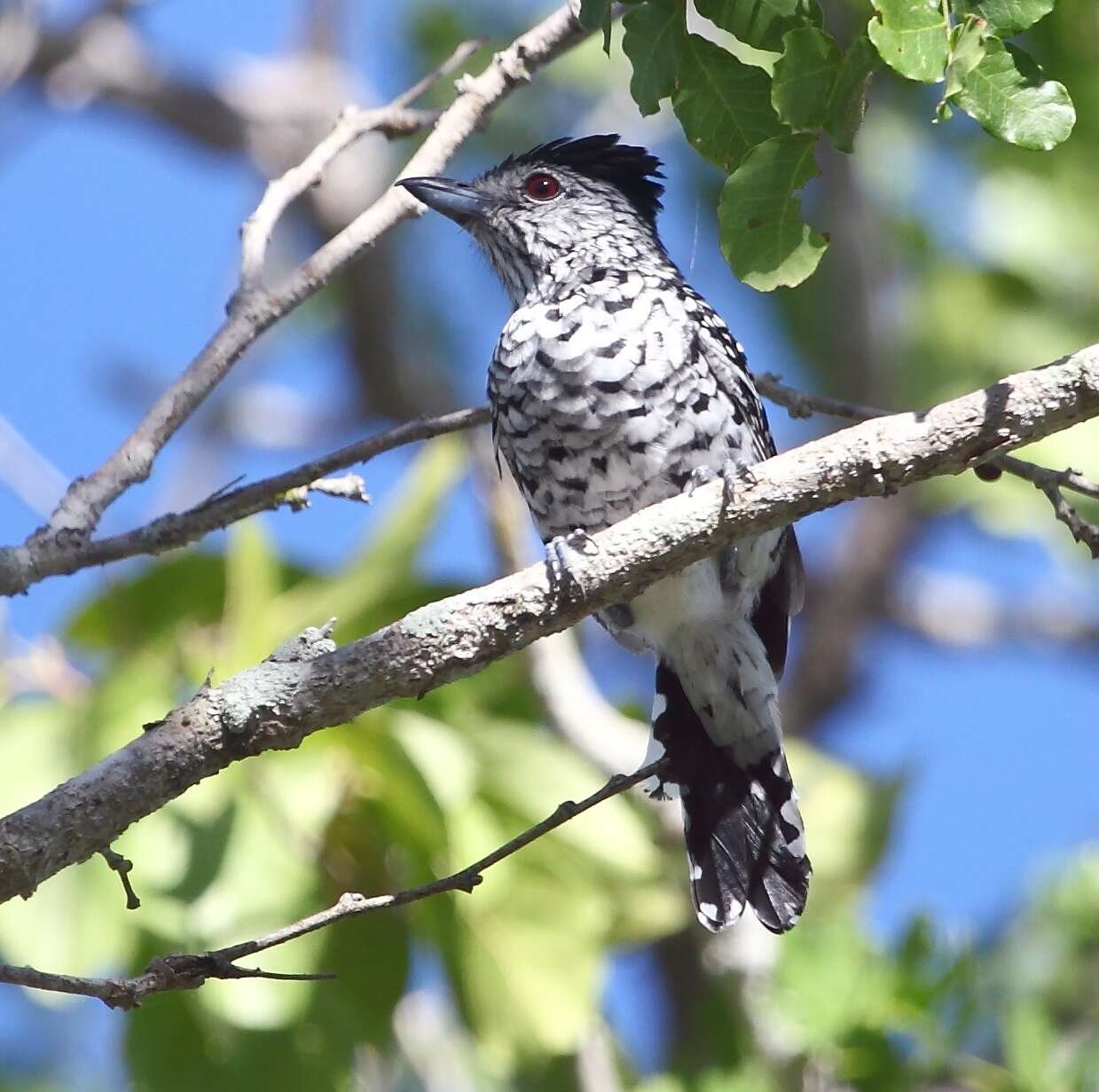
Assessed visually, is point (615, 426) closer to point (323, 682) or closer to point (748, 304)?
point (323, 682)

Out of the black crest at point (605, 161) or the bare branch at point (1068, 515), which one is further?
the black crest at point (605, 161)

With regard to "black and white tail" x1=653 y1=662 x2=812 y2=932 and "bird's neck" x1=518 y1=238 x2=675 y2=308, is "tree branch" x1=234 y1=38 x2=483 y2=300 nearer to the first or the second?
"bird's neck" x1=518 y1=238 x2=675 y2=308

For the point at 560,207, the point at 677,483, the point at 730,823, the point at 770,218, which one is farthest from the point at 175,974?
the point at 560,207

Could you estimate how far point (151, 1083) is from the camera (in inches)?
137

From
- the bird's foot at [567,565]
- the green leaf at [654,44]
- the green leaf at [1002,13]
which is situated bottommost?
the bird's foot at [567,565]

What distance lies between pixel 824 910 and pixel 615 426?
1.66 meters

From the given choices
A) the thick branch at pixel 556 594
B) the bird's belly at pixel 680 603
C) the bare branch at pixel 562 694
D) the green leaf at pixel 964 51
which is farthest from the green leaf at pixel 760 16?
the bare branch at pixel 562 694

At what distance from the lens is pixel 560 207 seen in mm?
4164

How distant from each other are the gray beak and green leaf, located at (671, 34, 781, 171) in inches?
41.8

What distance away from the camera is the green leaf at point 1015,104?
2043 millimetres

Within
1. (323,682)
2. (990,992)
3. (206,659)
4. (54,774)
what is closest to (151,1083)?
(54,774)

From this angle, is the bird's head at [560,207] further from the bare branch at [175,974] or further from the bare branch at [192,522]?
the bare branch at [175,974]

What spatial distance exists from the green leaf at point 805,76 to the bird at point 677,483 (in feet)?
3.95

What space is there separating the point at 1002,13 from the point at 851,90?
0.23m
